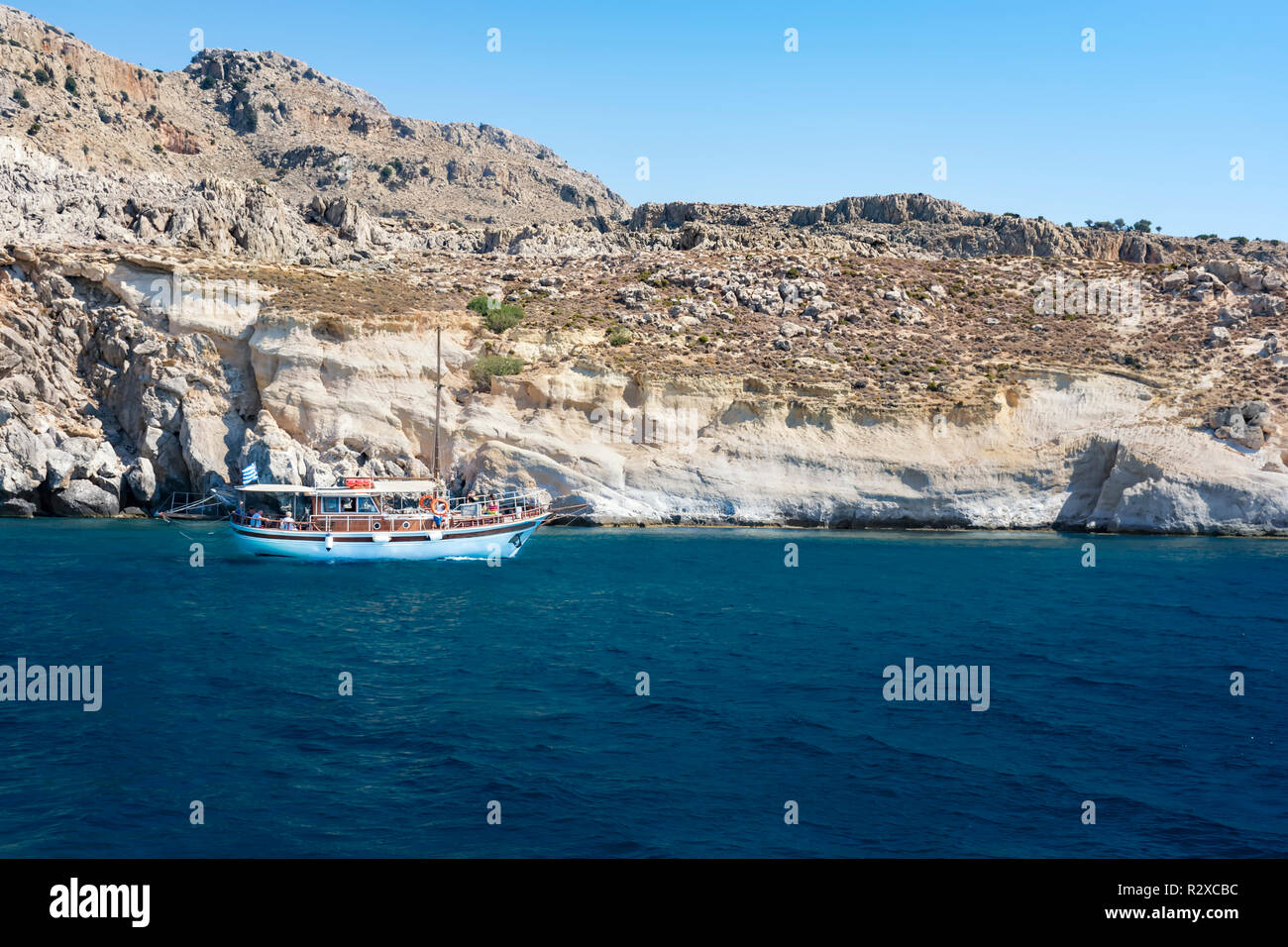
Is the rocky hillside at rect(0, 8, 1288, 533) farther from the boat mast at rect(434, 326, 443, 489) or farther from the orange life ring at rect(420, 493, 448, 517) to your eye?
the orange life ring at rect(420, 493, 448, 517)

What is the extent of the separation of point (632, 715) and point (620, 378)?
37.4 meters

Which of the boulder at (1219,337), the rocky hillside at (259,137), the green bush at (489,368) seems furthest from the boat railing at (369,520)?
the rocky hillside at (259,137)

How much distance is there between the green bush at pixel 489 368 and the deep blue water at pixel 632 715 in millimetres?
20309

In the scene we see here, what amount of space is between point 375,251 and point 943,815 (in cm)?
7008

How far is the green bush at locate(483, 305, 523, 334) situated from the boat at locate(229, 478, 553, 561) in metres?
18.0

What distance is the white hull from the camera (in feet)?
135

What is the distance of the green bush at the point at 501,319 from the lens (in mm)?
60250

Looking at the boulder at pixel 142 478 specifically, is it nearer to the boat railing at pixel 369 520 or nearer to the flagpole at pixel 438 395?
the boat railing at pixel 369 520
